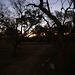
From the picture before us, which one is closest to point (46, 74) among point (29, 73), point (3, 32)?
point (29, 73)

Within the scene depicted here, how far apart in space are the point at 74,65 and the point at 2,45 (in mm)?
17024

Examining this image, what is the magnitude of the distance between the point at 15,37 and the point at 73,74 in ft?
28.9

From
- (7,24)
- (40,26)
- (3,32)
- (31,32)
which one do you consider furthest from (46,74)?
(3,32)

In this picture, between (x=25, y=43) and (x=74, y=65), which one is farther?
(x=25, y=43)

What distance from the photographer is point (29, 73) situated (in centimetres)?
512

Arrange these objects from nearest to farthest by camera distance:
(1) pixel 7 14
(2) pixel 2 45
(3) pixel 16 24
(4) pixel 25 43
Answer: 1. (1) pixel 7 14
2. (3) pixel 16 24
3. (2) pixel 2 45
4. (4) pixel 25 43

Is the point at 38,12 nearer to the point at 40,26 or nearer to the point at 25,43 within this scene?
the point at 40,26

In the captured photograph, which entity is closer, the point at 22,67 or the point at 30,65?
the point at 22,67

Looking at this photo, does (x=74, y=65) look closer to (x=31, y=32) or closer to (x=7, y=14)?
(x=31, y=32)

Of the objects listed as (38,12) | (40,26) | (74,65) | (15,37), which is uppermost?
(38,12)

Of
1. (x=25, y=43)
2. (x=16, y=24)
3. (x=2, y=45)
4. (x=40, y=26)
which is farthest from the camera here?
(x=25, y=43)

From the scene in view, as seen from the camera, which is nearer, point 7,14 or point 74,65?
point 74,65

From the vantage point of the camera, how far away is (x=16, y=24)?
1048 cm

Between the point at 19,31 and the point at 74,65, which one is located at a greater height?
the point at 19,31
